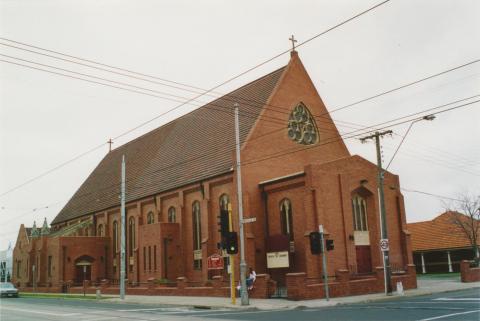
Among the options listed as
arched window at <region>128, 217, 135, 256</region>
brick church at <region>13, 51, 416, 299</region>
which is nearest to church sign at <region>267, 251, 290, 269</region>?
brick church at <region>13, 51, 416, 299</region>

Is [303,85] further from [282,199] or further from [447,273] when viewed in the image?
[447,273]

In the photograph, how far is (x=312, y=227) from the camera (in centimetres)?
3083

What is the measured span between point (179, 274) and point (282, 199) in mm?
11489

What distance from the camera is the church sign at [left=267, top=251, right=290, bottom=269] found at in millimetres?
31984

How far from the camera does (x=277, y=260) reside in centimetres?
3247

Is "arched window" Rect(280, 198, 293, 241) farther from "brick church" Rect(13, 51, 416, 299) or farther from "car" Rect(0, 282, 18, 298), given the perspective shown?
"car" Rect(0, 282, 18, 298)

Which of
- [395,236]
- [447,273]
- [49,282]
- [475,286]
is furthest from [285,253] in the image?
[49,282]

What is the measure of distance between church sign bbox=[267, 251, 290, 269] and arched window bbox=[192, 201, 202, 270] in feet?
23.4

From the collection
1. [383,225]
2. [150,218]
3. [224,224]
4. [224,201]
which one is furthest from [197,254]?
[383,225]

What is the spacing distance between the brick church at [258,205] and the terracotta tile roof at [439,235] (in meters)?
15.4

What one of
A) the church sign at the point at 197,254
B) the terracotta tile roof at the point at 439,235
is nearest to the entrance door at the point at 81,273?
the church sign at the point at 197,254

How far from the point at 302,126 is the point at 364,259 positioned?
1084cm

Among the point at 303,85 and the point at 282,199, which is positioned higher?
the point at 303,85

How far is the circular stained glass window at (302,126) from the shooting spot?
1501 inches
